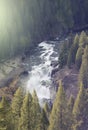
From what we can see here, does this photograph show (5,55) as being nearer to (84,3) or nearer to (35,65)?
(35,65)

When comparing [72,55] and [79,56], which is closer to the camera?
[79,56]

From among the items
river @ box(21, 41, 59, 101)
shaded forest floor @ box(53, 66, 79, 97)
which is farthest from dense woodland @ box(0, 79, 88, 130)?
river @ box(21, 41, 59, 101)

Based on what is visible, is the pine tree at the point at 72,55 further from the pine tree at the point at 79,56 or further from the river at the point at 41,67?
the river at the point at 41,67

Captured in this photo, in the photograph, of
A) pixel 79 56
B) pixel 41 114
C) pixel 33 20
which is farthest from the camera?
pixel 33 20

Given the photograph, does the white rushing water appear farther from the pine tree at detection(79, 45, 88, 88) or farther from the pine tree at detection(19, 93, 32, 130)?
the pine tree at detection(19, 93, 32, 130)

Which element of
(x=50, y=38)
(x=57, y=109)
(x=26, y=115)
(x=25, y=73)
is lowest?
(x=57, y=109)

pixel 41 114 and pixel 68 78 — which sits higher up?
pixel 68 78

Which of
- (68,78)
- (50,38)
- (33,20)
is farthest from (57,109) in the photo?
(33,20)

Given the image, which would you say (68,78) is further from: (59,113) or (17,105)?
(17,105)
